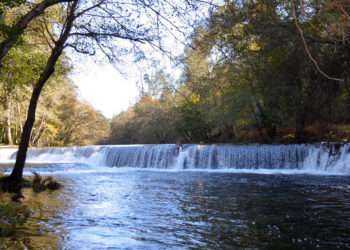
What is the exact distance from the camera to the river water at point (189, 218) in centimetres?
543

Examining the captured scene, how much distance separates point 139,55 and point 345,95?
16663mm

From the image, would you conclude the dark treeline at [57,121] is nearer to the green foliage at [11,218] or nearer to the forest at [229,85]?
the forest at [229,85]

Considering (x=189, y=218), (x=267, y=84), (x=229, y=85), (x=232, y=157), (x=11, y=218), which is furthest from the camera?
(x=267, y=84)

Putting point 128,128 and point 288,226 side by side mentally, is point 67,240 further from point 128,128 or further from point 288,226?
point 128,128

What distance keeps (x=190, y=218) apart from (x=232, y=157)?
12.3 meters

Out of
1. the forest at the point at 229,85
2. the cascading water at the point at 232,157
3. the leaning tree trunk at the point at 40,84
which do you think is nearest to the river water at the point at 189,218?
the leaning tree trunk at the point at 40,84

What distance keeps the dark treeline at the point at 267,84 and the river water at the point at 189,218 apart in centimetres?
191

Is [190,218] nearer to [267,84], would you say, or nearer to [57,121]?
[267,84]

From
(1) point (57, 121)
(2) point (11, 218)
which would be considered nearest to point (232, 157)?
(2) point (11, 218)

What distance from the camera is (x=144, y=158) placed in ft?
69.6

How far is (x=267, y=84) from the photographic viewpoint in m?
21.6

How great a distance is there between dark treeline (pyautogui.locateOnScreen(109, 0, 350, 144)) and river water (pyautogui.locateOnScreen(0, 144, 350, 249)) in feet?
6.27

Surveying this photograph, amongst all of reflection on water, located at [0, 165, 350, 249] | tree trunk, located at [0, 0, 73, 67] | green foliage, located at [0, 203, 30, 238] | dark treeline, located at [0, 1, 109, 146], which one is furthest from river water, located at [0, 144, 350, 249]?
dark treeline, located at [0, 1, 109, 146]

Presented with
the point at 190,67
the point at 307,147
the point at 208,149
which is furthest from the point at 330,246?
the point at 208,149
